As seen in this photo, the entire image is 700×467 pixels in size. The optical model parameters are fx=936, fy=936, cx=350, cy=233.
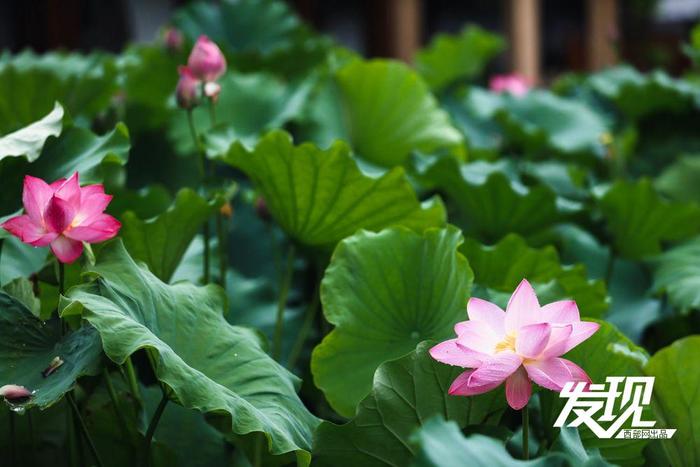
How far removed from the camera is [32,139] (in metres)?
0.78

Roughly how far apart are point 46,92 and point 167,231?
0.41 metres

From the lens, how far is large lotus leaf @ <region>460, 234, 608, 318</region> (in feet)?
3.01

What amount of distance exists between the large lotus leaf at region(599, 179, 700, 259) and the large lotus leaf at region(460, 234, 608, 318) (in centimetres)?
27

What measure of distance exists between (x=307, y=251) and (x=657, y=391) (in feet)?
1.61

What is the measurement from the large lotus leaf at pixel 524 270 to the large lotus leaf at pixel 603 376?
7.3 inches

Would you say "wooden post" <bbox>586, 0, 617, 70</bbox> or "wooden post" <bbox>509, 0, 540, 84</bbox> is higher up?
"wooden post" <bbox>509, 0, 540, 84</bbox>

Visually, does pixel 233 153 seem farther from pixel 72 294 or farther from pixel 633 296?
pixel 633 296

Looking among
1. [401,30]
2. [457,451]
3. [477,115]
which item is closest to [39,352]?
[457,451]

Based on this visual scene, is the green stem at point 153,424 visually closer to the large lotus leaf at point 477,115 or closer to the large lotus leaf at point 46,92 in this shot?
the large lotus leaf at point 46,92

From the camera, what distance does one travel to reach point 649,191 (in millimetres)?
1184

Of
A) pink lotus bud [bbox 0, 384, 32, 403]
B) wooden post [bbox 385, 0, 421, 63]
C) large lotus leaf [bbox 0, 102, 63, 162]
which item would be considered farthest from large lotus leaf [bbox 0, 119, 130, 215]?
wooden post [bbox 385, 0, 421, 63]

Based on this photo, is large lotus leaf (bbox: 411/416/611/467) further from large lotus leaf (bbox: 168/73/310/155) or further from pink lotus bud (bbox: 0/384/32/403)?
large lotus leaf (bbox: 168/73/310/155)

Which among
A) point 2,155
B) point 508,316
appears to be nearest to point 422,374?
point 508,316

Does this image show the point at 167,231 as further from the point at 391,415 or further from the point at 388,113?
the point at 388,113
